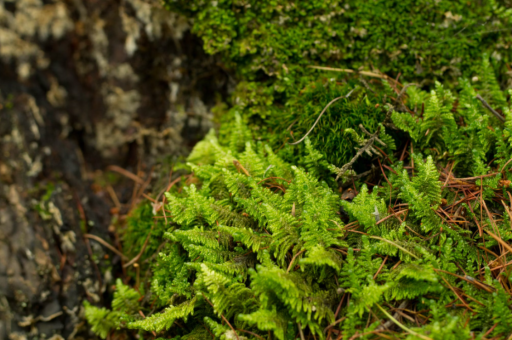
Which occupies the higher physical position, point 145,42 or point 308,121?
point 145,42

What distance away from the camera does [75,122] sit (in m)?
3.62

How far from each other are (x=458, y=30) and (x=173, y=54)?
2.57 m

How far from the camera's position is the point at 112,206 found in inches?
136

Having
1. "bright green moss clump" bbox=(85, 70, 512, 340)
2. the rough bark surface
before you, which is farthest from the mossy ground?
the rough bark surface

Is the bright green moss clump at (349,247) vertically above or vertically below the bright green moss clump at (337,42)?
below

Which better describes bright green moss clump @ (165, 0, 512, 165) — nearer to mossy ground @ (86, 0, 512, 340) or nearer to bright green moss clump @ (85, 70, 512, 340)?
mossy ground @ (86, 0, 512, 340)

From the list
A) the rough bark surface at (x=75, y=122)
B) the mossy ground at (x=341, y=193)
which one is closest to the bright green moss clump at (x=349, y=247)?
the mossy ground at (x=341, y=193)

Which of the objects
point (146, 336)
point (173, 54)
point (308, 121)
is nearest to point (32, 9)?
point (173, 54)

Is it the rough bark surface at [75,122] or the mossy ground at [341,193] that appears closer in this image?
the mossy ground at [341,193]

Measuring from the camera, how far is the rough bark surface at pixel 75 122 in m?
2.72

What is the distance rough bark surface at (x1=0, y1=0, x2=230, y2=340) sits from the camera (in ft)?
8.93

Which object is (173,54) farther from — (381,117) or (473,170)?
(473,170)

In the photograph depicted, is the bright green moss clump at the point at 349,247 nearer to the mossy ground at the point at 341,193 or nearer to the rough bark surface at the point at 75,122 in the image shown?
the mossy ground at the point at 341,193

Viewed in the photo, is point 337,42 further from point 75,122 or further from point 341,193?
point 75,122
